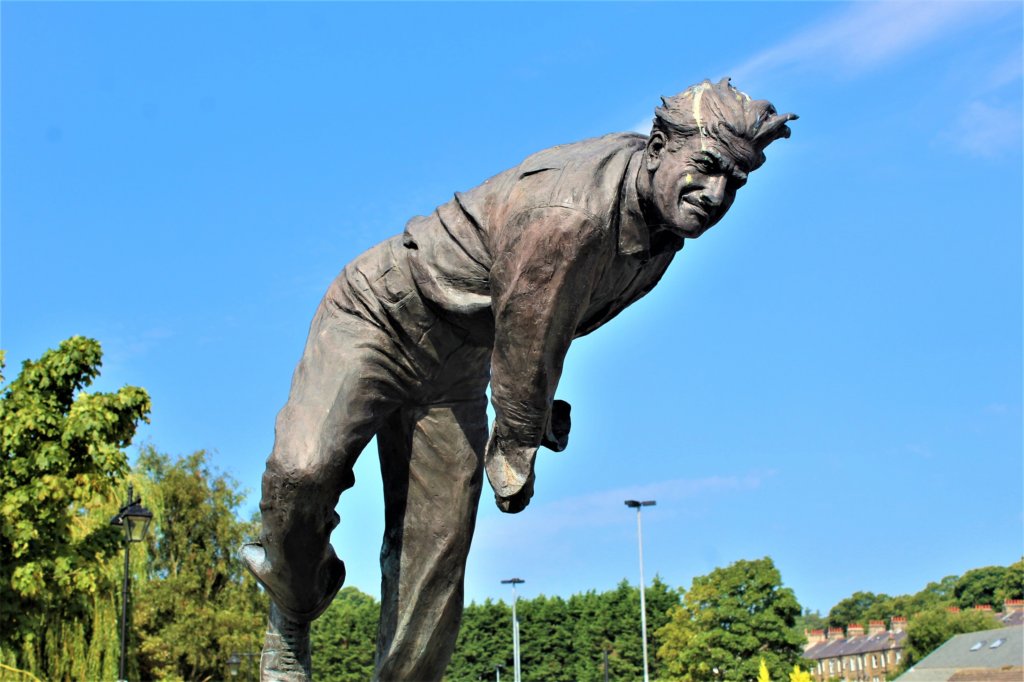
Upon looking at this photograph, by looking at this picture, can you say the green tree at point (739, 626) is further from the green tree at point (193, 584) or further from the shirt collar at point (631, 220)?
the shirt collar at point (631, 220)

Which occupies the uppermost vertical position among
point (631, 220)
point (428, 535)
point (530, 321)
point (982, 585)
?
point (982, 585)

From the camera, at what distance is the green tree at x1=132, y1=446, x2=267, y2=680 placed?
118 feet

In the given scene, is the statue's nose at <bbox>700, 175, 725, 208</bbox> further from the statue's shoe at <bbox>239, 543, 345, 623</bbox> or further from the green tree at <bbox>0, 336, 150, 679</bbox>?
the green tree at <bbox>0, 336, 150, 679</bbox>

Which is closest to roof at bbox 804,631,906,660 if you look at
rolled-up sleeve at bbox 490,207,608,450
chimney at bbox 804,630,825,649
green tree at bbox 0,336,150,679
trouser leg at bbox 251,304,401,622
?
chimney at bbox 804,630,825,649

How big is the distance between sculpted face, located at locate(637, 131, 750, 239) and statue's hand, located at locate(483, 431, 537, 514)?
1006 mm

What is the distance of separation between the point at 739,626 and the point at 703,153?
47811mm

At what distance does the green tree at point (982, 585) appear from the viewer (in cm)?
9713

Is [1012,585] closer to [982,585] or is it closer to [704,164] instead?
[982,585]

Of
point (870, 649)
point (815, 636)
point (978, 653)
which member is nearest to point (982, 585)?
point (870, 649)

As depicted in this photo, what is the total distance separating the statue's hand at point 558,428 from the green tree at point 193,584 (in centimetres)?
3098

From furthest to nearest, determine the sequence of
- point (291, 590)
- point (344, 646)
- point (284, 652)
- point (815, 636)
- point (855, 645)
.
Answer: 1. point (815, 636)
2. point (855, 645)
3. point (344, 646)
4. point (284, 652)
5. point (291, 590)

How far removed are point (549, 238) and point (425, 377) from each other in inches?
36.8

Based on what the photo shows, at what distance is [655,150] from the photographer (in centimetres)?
439

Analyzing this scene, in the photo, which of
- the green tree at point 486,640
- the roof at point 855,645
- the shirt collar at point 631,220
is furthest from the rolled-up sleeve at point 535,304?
the roof at point 855,645
